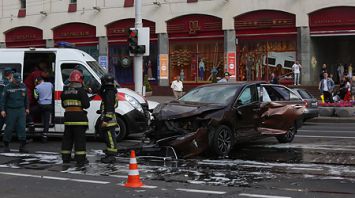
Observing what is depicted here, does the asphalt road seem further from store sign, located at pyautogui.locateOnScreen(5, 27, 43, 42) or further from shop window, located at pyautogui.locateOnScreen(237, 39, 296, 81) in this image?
store sign, located at pyautogui.locateOnScreen(5, 27, 43, 42)

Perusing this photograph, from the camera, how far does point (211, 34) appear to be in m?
34.2

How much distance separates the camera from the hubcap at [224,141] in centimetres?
1089

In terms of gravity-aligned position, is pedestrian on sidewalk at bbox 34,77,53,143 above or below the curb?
→ above

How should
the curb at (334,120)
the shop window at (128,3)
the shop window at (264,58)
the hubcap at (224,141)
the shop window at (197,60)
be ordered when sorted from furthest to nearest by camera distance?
1. the shop window at (128,3)
2. the shop window at (197,60)
3. the shop window at (264,58)
4. the curb at (334,120)
5. the hubcap at (224,141)

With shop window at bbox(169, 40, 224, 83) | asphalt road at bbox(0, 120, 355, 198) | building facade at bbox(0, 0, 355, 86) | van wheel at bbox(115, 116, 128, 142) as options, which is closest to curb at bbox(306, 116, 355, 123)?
asphalt road at bbox(0, 120, 355, 198)

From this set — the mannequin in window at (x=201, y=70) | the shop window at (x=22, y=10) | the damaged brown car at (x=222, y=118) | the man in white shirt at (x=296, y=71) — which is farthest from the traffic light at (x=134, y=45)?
the shop window at (x=22, y=10)

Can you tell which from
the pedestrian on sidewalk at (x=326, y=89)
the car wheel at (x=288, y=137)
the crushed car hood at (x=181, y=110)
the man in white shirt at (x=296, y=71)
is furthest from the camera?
the man in white shirt at (x=296, y=71)

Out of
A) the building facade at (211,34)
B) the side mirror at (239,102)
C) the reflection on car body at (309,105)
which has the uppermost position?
the building facade at (211,34)

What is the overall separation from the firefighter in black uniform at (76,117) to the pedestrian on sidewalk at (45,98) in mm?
3489

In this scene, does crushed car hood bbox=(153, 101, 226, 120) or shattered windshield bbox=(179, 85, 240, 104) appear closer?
crushed car hood bbox=(153, 101, 226, 120)

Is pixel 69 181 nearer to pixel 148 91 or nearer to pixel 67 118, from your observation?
pixel 67 118

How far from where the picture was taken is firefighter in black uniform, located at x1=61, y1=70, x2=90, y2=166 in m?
10.2

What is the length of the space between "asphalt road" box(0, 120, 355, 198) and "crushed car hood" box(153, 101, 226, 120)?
2.91 feet

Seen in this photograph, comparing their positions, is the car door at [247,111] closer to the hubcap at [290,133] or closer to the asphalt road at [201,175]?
the asphalt road at [201,175]
